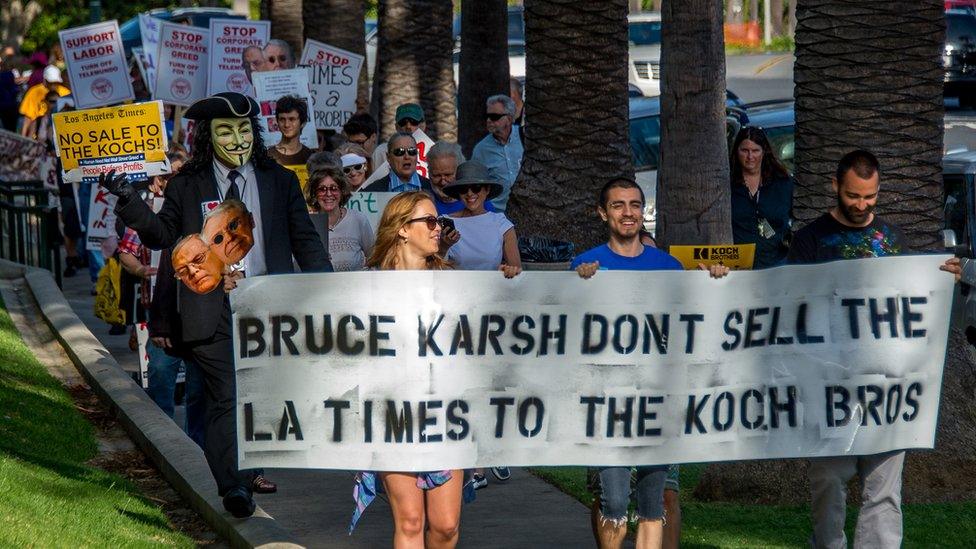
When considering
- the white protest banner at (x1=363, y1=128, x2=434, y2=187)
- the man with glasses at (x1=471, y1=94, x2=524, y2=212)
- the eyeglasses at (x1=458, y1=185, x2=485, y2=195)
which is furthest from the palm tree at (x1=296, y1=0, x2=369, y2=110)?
the eyeglasses at (x1=458, y1=185, x2=485, y2=195)

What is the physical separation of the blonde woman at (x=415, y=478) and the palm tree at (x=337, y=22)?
40.4 ft

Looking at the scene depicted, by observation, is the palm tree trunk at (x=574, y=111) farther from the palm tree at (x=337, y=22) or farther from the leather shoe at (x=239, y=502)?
the palm tree at (x=337, y=22)

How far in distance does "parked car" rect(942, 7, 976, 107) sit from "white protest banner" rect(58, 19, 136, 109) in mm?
15147

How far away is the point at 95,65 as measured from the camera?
48.3 ft

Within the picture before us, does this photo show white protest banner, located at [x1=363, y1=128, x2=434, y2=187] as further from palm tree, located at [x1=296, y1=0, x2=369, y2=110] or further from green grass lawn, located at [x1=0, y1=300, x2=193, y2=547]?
palm tree, located at [x1=296, y1=0, x2=369, y2=110]

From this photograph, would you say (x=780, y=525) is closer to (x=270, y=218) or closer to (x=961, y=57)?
(x=270, y=218)

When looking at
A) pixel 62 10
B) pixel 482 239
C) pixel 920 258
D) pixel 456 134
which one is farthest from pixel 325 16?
pixel 62 10

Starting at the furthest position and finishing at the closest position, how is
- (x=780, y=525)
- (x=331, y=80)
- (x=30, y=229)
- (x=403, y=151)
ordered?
(x=30, y=229) → (x=331, y=80) → (x=403, y=151) → (x=780, y=525)

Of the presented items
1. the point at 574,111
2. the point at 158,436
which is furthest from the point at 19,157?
the point at 158,436

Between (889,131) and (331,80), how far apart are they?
8.60 meters

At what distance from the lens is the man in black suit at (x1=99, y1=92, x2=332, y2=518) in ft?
24.5

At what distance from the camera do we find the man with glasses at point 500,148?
42.7 ft

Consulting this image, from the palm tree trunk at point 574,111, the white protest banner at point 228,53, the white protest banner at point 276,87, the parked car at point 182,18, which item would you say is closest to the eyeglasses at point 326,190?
the palm tree trunk at point 574,111

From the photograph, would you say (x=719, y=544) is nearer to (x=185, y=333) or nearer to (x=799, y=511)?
(x=799, y=511)
